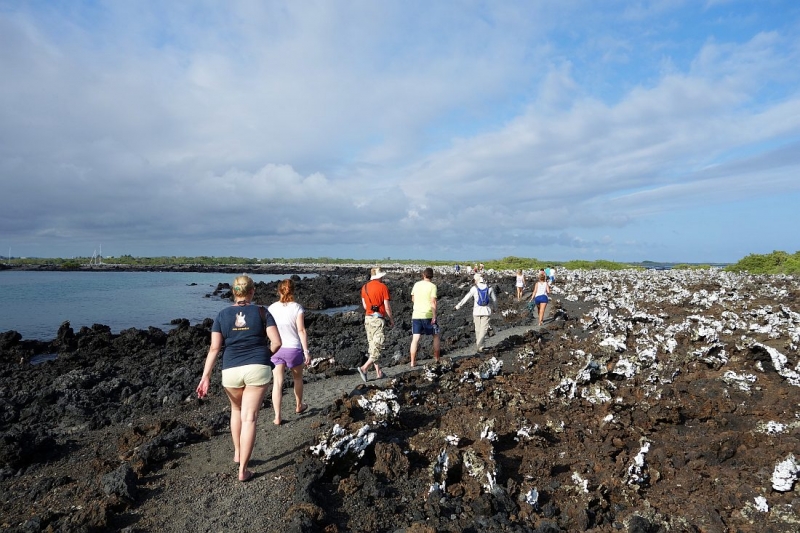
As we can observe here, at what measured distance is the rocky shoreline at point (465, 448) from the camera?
4.95 m

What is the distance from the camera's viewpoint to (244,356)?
205 inches

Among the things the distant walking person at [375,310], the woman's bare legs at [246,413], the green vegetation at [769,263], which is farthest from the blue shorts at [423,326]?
the green vegetation at [769,263]

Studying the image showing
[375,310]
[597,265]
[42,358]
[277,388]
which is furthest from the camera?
[597,265]

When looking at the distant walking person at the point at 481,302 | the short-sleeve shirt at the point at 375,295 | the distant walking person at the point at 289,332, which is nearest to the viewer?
the distant walking person at the point at 289,332

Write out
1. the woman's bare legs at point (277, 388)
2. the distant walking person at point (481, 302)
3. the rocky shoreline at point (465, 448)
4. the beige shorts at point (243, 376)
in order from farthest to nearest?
the distant walking person at point (481, 302) < the woman's bare legs at point (277, 388) < the beige shorts at point (243, 376) < the rocky shoreline at point (465, 448)

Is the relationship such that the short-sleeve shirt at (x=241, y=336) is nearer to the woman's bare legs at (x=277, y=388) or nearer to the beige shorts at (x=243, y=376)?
the beige shorts at (x=243, y=376)

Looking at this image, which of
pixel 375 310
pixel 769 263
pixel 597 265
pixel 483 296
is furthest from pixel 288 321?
pixel 597 265

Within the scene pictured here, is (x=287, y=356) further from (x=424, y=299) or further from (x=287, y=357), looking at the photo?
(x=424, y=299)

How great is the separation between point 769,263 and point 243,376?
54392 millimetres

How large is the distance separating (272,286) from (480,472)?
44.6 metres

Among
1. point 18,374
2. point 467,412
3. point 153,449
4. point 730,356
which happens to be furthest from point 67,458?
point 730,356

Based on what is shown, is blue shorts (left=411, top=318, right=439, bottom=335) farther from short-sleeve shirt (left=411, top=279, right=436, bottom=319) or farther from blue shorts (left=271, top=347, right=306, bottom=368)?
blue shorts (left=271, top=347, right=306, bottom=368)

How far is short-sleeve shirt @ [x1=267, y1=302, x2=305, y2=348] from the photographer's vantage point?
22.1 ft

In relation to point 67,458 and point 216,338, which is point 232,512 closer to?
point 216,338
